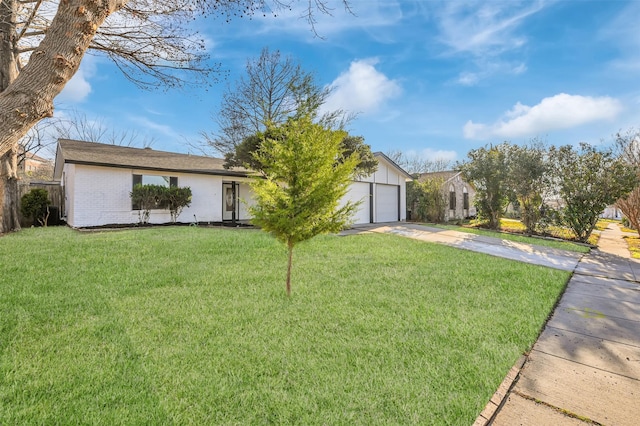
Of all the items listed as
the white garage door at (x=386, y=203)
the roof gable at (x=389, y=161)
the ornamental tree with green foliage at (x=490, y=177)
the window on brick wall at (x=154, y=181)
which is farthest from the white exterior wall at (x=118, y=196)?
the ornamental tree with green foliage at (x=490, y=177)

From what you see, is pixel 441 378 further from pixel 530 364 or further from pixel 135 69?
pixel 135 69

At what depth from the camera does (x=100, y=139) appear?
29.1m

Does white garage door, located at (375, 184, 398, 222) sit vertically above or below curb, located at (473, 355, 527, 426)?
above

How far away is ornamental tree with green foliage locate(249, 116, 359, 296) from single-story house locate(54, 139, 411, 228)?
459 centimetres

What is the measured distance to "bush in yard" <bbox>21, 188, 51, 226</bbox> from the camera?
12.4m

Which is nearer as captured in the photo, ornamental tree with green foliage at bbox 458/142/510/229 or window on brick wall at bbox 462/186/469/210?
ornamental tree with green foliage at bbox 458/142/510/229

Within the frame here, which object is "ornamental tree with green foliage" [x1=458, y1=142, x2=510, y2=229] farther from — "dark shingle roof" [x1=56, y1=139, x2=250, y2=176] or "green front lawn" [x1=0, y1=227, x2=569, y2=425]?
"dark shingle roof" [x1=56, y1=139, x2=250, y2=176]

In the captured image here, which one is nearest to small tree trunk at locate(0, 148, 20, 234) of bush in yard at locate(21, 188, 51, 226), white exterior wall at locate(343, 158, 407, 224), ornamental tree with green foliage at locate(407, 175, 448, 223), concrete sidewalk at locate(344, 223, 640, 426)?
bush in yard at locate(21, 188, 51, 226)

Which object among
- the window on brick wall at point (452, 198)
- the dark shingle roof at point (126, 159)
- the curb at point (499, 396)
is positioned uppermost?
the dark shingle roof at point (126, 159)

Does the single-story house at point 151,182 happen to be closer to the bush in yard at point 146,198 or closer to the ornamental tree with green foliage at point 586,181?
the bush in yard at point 146,198

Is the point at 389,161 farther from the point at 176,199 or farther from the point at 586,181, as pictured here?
the point at 176,199

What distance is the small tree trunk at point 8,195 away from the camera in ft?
33.3

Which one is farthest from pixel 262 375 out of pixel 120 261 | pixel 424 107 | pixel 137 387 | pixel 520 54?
pixel 424 107

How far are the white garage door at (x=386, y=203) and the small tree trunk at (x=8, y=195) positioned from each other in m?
16.0
